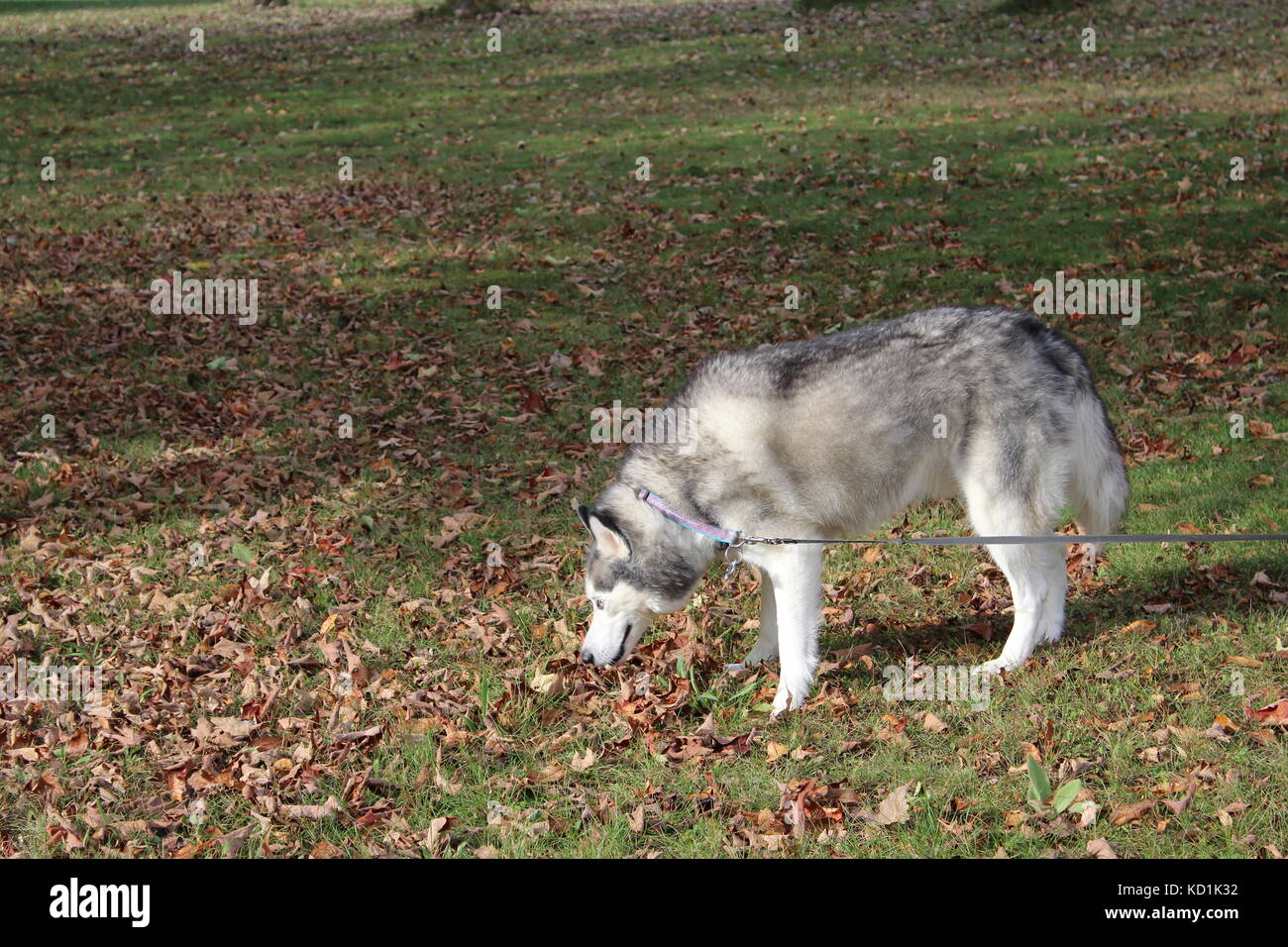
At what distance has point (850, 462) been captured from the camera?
6012 mm

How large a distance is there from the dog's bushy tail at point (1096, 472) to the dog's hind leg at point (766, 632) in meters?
1.75

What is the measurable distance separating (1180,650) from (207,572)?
621 centimetres

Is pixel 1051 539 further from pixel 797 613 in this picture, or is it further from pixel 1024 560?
pixel 797 613

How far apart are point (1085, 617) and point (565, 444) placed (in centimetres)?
468
